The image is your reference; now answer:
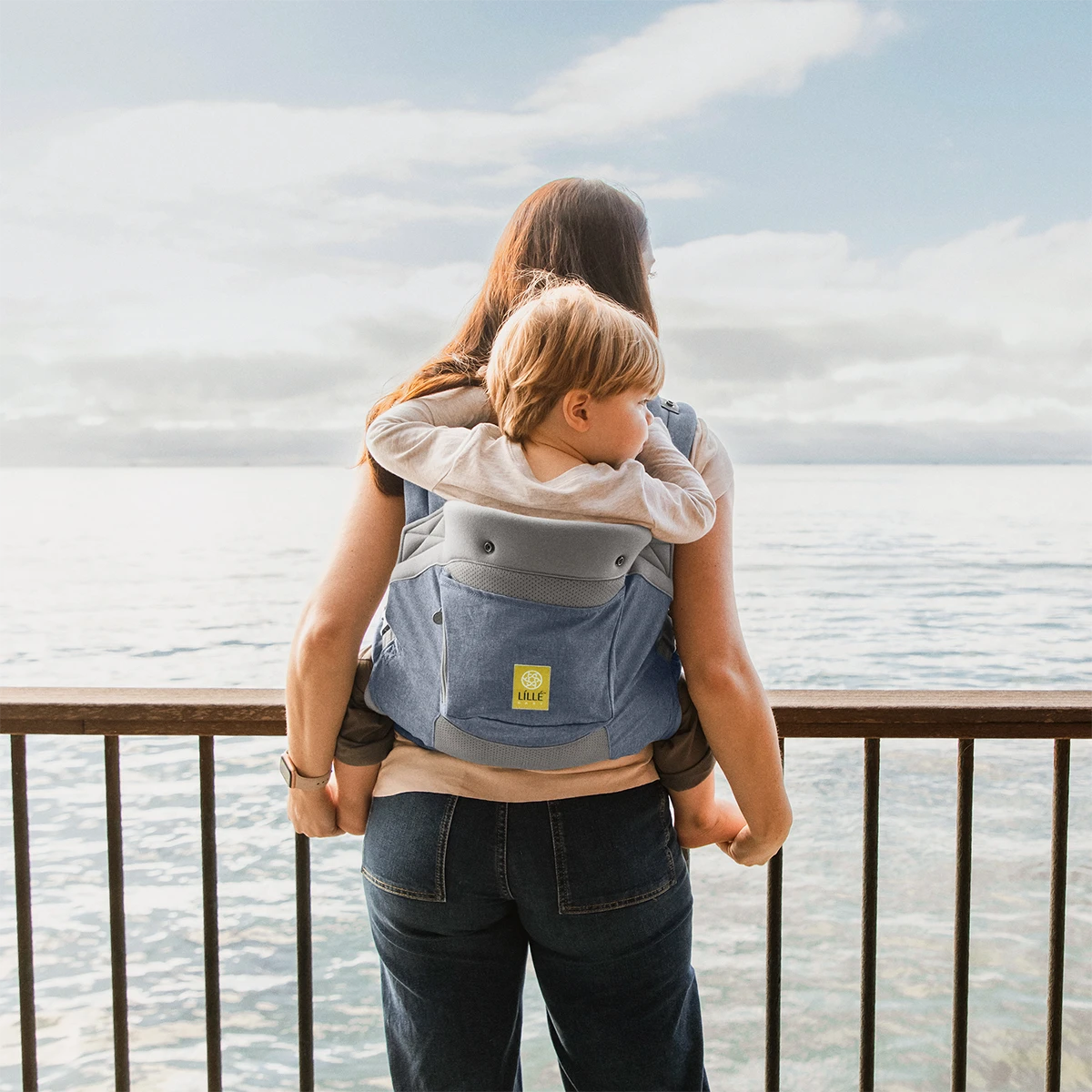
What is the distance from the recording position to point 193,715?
1.23m

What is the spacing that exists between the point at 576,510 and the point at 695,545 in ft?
0.52

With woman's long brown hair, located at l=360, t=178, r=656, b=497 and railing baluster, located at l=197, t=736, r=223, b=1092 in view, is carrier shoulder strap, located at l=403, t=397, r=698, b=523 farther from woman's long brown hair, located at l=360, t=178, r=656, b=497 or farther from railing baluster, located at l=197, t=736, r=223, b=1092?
railing baluster, located at l=197, t=736, r=223, b=1092

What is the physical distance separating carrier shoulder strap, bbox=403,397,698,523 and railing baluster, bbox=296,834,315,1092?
614 mm

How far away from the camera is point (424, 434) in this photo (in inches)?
32.3

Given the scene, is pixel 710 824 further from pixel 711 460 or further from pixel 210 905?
pixel 210 905

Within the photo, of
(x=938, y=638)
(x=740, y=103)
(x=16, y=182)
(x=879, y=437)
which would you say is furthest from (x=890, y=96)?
(x=16, y=182)

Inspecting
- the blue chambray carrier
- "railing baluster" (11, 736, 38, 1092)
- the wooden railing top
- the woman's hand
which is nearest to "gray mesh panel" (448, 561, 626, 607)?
the blue chambray carrier

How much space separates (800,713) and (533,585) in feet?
1.90

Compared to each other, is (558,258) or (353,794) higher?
(558,258)

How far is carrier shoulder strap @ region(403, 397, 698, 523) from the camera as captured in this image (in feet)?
2.83

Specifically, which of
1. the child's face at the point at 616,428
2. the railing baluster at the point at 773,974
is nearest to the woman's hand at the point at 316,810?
the child's face at the point at 616,428

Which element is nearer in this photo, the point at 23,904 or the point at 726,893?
the point at 23,904

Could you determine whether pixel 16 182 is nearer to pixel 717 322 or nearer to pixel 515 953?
pixel 717 322

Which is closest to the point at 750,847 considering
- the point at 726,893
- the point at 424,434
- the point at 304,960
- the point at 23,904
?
the point at 424,434
